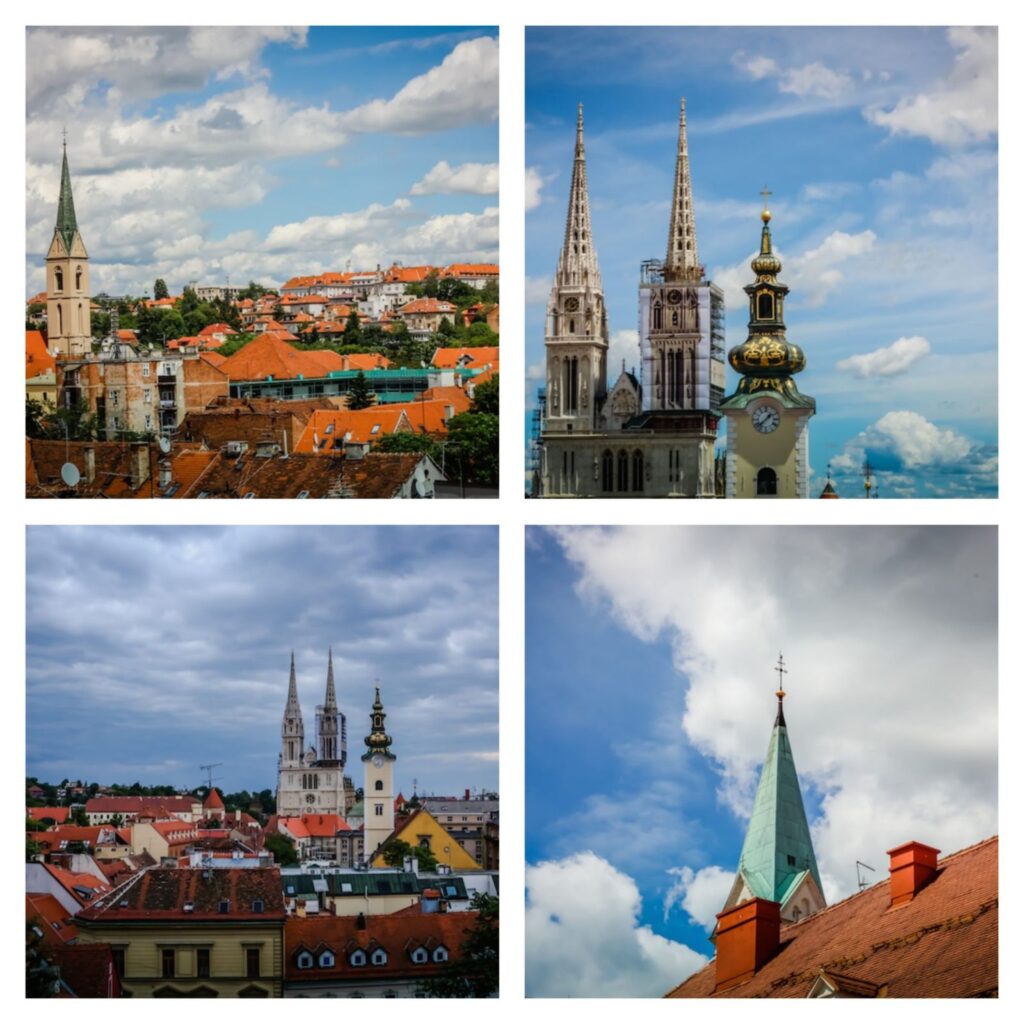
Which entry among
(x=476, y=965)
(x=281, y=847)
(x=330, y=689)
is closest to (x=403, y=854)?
(x=281, y=847)

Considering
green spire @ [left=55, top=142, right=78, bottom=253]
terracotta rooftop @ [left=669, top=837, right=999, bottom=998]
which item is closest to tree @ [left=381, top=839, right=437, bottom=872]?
terracotta rooftop @ [left=669, top=837, right=999, bottom=998]

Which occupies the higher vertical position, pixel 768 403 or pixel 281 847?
pixel 768 403

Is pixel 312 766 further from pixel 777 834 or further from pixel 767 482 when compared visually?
pixel 767 482

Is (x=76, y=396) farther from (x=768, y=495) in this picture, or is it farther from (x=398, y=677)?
(x=768, y=495)

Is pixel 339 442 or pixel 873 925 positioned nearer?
pixel 873 925

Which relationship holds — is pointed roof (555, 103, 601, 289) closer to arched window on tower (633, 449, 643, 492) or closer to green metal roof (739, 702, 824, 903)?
arched window on tower (633, 449, 643, 492)
